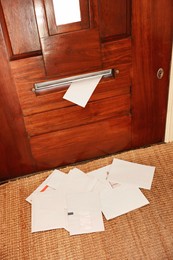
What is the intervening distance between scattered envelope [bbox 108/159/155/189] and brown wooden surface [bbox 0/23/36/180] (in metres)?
0.41

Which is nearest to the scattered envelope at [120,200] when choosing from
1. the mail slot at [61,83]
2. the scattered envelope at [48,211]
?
the scattered envelope at [48,211]

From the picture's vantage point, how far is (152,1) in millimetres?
1151

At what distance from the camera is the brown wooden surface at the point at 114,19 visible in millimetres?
1122

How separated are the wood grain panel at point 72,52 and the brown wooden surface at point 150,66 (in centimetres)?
18

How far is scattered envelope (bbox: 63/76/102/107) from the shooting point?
1.29 metres

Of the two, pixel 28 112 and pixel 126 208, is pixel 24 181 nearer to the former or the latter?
pixel 28 112

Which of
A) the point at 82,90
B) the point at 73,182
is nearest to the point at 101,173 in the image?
the point at 73,182

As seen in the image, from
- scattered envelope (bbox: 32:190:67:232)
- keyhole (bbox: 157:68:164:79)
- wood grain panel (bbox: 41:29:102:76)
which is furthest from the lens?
keyhole (bbox: 157:68:164:79)

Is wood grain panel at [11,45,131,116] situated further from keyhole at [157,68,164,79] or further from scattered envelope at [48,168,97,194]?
scattered envelope at [48,168,97,194]

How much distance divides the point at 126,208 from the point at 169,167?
33cm

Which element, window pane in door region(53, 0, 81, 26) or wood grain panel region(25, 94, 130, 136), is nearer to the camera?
window pane in door region(53, 0, 81, 26)

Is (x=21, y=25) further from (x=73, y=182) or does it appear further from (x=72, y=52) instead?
(x=73, y=182)

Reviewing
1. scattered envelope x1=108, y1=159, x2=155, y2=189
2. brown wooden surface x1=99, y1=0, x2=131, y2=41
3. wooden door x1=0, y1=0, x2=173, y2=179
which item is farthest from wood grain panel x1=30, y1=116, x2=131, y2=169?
brown wooden surface x1=99, y1=0, x2=131, y2=41

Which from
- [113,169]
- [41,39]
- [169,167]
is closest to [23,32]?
[41,39]
